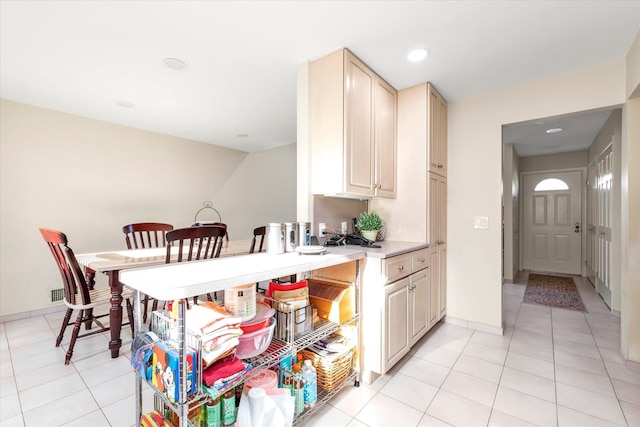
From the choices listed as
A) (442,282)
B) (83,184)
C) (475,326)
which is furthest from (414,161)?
(83,184)

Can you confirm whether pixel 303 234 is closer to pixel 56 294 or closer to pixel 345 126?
pixel 345 126

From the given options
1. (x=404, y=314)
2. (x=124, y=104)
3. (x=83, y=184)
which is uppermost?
(x=124, y=104)

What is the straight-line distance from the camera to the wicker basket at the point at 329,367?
66.6 inches

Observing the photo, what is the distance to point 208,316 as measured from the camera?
119cm

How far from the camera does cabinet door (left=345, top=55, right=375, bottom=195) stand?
2.11 meters

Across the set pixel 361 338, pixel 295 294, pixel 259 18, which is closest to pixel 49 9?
pixel 259 18

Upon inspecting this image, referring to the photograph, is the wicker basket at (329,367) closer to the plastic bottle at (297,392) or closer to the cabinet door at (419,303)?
the plastic bottle at (297,392)

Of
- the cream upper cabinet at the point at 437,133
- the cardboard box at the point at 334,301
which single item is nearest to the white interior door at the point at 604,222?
the cream upper cabinet at the point at 437,133

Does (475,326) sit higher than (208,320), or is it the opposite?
(208,320)

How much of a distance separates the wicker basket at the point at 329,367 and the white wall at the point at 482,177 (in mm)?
1704

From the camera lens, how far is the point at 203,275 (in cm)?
117

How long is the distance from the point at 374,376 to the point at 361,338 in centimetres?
30

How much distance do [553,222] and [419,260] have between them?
15.9 ft

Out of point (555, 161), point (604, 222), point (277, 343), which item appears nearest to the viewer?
point (277, 343)
